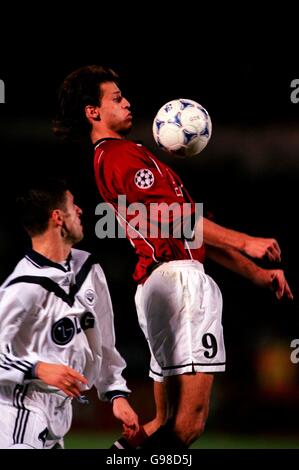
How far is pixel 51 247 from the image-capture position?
445cm

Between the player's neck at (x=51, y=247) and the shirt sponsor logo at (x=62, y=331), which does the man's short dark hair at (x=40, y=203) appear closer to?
the player's neck at (x=51, y=247)

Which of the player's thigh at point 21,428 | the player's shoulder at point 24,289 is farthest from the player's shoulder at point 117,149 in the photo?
the player's thigh at point 21,428

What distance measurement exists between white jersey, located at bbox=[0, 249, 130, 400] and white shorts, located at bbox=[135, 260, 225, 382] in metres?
0.23

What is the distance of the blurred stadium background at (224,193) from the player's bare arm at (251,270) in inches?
45.1

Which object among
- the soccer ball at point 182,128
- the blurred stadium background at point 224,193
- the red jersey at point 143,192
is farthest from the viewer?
the blurred stadium background at point 224,193

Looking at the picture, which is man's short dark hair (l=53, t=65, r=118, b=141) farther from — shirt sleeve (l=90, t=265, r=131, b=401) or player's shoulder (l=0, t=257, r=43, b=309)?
player's shoulder (l=0, t=257, r=43, b=309)

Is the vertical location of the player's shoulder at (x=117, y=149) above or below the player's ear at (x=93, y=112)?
below

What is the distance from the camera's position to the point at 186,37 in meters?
6.16

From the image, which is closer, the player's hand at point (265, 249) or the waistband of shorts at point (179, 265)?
the player's hand at point (265, 249)

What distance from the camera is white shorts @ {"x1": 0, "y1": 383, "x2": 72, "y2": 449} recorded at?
4.05m

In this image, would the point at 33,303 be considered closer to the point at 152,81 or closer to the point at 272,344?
the point at 152,81

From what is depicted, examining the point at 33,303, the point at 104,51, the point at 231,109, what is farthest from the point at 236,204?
the point at 33,303

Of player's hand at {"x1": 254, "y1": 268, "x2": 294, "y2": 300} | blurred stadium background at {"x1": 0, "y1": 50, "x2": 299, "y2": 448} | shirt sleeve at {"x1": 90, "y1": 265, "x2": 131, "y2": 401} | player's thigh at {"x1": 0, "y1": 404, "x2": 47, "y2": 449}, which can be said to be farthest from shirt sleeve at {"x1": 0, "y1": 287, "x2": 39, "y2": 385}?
blurred stadium background at {"x1": 0, "y1": 50, "x2": 299, "y2": 448}

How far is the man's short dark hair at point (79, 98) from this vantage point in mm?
4867
